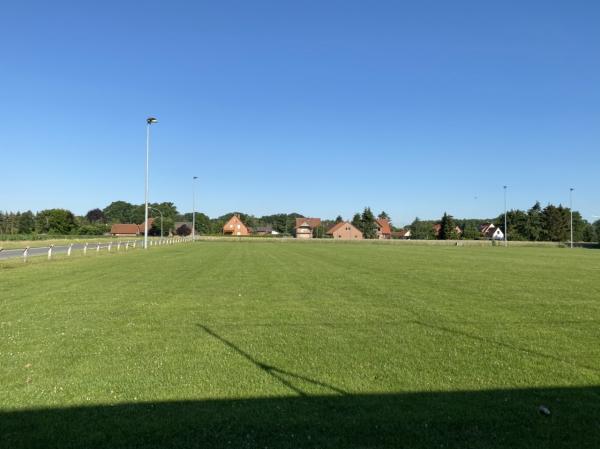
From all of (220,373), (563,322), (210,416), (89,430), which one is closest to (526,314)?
(563,322)

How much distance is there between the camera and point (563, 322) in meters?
11.1

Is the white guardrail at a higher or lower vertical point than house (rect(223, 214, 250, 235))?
lower

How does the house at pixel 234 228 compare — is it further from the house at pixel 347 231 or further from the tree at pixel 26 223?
the tree at pixel 26 223

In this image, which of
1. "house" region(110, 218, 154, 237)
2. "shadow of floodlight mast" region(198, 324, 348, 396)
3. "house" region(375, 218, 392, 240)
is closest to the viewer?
"shadow of floodlight mast" region(198, 324, 348, 396)

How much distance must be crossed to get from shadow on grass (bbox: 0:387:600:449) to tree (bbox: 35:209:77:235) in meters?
138

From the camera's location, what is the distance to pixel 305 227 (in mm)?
158250

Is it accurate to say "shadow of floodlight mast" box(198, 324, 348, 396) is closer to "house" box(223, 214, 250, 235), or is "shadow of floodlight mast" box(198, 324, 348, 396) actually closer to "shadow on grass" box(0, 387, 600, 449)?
"shadow on grass" box(0, 387, 600, 449)

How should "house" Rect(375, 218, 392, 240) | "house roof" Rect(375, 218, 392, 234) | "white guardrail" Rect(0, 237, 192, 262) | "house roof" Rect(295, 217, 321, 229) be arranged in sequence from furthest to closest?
"house roof" Rect(375, 218, 392, 234), "house" Rect(375, 218, 392, 240), "house roof" Rect(295, 217, 321, 229), "white guardrail" Rect(0, 237, 192, 262)

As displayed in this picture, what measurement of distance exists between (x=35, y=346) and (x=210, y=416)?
4610 mm

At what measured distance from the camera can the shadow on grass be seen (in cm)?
471

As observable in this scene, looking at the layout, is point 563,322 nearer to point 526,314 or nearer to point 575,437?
point 526,314

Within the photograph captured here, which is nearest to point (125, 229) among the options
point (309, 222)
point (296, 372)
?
point (309, 222)

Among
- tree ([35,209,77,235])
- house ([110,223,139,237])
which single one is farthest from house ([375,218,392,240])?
tree ([35,209,77,235])

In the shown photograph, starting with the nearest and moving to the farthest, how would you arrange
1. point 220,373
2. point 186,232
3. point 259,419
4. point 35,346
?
point 259,419 < point 220,373 < point 35,346 < point 186,232
